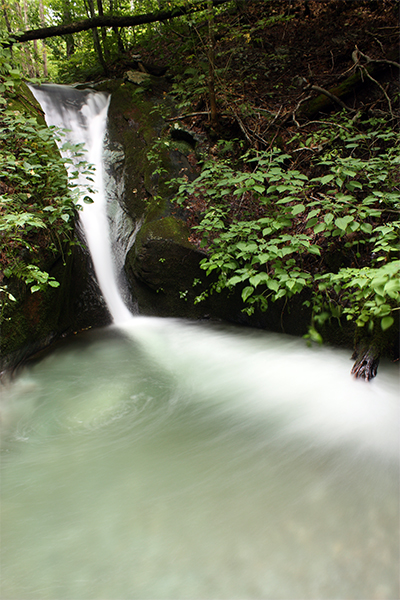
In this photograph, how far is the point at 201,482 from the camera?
6.91ft

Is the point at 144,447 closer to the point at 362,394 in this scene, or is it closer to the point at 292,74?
the point at 362,394

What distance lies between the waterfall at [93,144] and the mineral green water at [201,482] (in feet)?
6.25

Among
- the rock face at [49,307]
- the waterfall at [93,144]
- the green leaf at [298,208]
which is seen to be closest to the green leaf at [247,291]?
the green leaf at [298,208]

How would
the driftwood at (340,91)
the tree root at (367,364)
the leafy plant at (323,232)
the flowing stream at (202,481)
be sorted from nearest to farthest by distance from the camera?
1. the flowing stream at (202,481)
2. the leafy plant at (323,232)
3. the tree root at (367,364)
4. the driftwood at (340,91)

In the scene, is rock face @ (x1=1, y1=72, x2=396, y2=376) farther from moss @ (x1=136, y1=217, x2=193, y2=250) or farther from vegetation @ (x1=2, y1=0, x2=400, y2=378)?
vegetation @ (x1=2, y1=0, x2=400, y2=378)

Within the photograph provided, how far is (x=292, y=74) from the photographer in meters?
6.68

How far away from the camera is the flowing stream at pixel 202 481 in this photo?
1.54 m

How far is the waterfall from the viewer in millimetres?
5340

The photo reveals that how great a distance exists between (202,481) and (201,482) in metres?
0.01

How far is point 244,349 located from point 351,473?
6.94ft

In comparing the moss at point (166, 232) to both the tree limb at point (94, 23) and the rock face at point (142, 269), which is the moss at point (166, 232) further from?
the tree limb at point (94, 23)

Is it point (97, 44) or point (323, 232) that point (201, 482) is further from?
point (97, 44)

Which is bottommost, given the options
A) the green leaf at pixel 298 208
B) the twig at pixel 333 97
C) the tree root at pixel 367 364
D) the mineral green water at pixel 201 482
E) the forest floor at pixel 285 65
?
the mineral green water at pixel 201 482

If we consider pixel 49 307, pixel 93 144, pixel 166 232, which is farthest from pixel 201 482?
pixel 93 144
